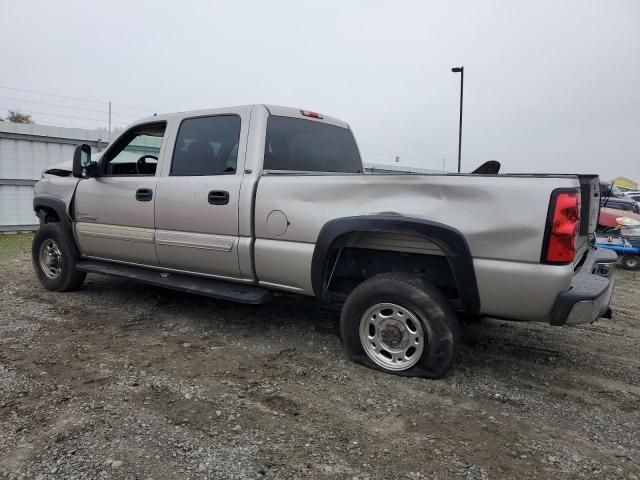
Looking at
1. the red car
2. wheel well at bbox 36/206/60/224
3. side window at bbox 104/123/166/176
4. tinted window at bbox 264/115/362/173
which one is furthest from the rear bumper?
the red car

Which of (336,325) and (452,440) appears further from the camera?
(336,325)

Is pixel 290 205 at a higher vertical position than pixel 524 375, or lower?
higher

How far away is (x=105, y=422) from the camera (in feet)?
8.32

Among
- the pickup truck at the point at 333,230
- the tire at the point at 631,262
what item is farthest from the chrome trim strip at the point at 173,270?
the tire at the point at 631,262

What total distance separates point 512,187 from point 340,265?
147cm

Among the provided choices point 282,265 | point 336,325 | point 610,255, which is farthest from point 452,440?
point 610,255

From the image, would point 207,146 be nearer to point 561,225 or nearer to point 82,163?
point 82,163

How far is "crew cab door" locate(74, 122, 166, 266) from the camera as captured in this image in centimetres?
437

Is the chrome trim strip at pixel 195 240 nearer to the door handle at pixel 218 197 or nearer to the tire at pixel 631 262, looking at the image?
the door handle at pixel 218 197

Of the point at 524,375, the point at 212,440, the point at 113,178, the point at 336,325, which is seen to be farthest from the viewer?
the point at 113,178

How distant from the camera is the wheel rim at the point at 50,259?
17.3 ft

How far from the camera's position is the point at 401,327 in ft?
10.4

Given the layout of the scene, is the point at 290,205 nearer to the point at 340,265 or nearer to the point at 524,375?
the point at 340,265

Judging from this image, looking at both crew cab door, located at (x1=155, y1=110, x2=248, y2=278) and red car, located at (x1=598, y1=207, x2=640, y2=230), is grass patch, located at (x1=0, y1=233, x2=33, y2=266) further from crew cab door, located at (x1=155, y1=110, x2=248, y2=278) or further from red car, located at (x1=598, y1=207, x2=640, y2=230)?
red car, located at (x1=598, y1=207, x2=640, y2=230)
